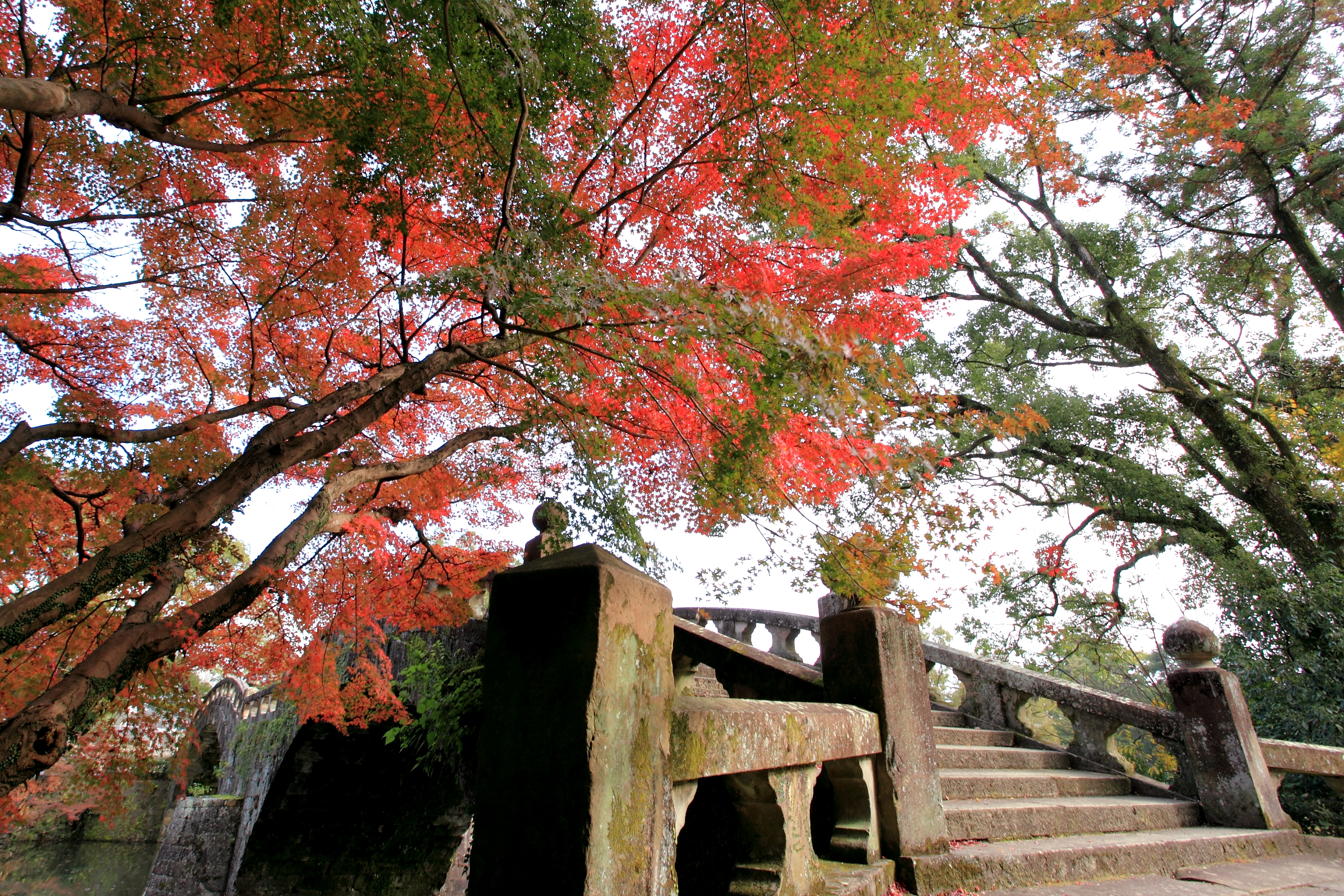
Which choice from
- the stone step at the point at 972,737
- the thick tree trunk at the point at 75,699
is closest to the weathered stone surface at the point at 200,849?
the thick tree trunk at the point at 75,699

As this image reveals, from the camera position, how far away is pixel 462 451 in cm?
777

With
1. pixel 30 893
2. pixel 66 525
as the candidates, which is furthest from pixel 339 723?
pixel 30 893

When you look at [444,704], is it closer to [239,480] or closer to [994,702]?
[239,480]

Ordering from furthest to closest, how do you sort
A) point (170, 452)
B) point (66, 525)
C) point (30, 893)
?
point (30, 893)
point (66, 525)
point (170, 452)

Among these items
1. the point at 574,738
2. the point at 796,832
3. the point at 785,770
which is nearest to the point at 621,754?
the point at 574,738

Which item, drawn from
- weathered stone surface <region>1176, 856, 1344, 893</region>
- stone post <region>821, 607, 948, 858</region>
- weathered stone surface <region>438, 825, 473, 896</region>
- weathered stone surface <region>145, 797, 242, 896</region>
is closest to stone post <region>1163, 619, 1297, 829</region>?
weathered stone surface <region>1176, 856, 1344, 893</region>

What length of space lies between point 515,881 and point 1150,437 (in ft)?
43.9

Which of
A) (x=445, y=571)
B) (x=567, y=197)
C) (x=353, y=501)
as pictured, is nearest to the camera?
(x=567, y=197)

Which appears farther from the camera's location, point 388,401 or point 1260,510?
point 1260,510

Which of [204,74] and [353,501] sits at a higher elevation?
[204,74]

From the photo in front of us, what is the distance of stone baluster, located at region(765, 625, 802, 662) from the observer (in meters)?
8.32

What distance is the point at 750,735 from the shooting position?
7.31ft

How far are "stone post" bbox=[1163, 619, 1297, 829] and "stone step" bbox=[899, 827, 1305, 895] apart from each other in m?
0.16

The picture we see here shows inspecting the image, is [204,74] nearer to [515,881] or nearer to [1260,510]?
[515,881]
